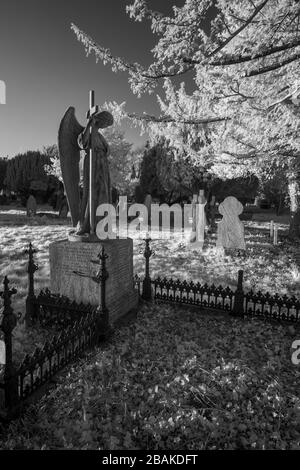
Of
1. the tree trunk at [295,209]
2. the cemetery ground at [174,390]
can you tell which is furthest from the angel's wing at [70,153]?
the tree trunk at [295,209]

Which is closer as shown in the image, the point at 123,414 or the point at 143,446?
the point at 143,446

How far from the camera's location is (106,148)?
685cm

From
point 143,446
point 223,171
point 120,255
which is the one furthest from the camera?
point 223,171

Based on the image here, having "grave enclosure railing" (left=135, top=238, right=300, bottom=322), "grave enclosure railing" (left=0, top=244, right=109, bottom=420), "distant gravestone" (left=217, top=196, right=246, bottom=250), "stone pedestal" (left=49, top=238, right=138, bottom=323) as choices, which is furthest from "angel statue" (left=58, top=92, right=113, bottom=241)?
"distant gravestone" (left=217, top=196, right=246, bottom=250)

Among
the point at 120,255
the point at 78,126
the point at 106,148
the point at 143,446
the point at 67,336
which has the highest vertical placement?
the point at 78,126

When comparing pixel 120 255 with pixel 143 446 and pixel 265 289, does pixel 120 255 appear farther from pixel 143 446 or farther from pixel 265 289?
pixel 265 289

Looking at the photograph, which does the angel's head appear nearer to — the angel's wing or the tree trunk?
the angel's wing

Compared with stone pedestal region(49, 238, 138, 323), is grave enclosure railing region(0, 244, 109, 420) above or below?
below

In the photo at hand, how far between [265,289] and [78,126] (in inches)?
296

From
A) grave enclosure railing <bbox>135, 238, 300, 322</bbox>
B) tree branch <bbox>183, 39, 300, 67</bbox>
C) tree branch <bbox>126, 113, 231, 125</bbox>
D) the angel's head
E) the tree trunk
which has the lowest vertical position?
grave enclosure railing <bbox>135, 238, 300, 322</bbox>

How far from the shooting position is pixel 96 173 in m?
6.63

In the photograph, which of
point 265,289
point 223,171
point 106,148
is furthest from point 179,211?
point 106,148

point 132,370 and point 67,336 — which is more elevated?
point 67,336

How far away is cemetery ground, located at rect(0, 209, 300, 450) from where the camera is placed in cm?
327
